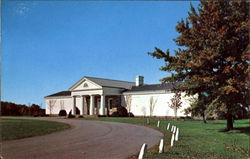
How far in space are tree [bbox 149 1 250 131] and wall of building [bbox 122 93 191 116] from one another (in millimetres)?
17152

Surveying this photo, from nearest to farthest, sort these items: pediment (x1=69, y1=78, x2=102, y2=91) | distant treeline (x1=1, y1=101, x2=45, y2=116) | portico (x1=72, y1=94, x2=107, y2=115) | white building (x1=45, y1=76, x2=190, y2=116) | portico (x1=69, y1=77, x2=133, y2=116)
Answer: white building (x1=45, y1=76, x2=190, y2=116) → portico (x1=69, y1=77, x2=133, y2=116) → pediment (x1=69, y1=78, x2=102, y2=91) → portico (x1=72, y1=94, x2=107, y2=115) → distant treeline (x1=1, y1=101, x2=45, y2=116)

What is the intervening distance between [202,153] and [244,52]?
794 cm

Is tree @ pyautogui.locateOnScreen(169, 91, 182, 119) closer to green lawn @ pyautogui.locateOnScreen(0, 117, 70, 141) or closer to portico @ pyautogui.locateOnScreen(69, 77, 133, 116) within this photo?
portico @ pyautogui.locateOnScreen(69, 77, 133, 116)

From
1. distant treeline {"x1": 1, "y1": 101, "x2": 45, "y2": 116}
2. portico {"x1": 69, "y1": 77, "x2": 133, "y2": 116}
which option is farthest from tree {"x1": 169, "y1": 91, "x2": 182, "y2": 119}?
distant treeline {"x1": 1, "y1": 101, "x2": 45, "y2": 116}

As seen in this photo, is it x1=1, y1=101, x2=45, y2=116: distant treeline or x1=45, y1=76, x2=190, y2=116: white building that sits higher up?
x1=45, y1=76, x2=190, y2=116: white building

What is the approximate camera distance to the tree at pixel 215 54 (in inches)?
573

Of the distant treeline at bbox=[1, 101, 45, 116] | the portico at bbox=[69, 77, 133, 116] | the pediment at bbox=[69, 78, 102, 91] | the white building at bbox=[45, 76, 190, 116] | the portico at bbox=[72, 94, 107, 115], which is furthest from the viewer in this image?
the distant treeline at bbox=[1, 101, 45, 116]

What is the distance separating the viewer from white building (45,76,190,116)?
35719 millimetres

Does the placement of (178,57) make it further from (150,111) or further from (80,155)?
(150,111)

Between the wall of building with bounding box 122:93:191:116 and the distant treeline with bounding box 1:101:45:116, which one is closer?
the wall of building with bounding box 122:93:191:116

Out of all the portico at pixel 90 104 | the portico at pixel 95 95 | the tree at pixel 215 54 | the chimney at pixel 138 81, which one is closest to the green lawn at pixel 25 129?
the tree at pixel 215 54

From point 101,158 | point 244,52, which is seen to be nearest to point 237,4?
point 244,52

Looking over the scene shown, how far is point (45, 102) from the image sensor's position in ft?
170

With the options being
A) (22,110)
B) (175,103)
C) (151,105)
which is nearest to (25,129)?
(175,103)
